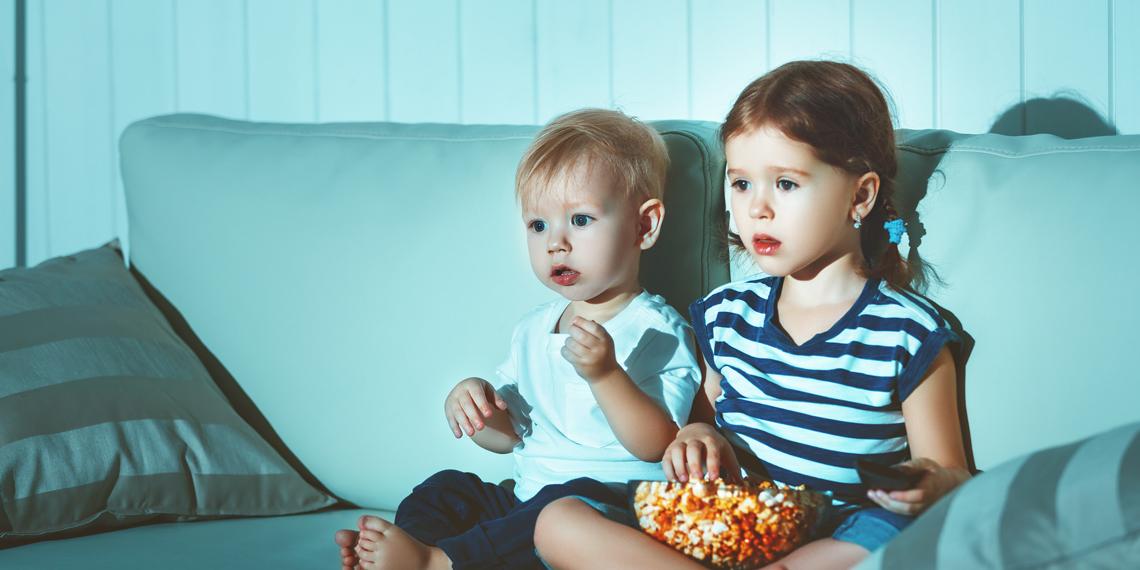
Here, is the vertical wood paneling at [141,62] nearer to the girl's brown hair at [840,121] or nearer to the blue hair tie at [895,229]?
the girl's brown hair at [840,121]

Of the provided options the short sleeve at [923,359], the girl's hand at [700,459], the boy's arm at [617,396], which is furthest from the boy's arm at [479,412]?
the short sleeve at [923,359]

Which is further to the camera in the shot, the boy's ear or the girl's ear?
the boy's ear

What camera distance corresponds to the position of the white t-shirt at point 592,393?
1.21 m

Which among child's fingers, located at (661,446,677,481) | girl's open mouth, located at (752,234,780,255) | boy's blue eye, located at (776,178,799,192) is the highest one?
boy's blue eye, located at (776,178,799,192)

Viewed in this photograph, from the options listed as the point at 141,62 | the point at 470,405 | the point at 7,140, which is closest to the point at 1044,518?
the point at 470,405

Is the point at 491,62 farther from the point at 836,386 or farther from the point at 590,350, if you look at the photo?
the point at 836,386

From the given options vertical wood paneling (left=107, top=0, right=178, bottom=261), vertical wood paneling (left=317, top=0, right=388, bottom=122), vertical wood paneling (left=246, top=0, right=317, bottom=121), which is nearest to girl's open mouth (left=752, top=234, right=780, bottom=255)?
vertical wood paneling (left=317, top=0, right=388, bottom=122)

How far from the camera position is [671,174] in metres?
1.30

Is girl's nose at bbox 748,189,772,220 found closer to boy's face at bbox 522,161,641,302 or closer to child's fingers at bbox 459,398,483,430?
boy's face at bbox 522,161,641,302

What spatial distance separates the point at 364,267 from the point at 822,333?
62 centimetres

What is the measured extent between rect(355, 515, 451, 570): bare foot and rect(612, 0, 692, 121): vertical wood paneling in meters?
0.82

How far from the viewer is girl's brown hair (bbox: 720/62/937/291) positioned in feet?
3.55

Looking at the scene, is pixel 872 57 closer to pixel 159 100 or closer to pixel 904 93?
pixel 904 93

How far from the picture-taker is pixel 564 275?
48.0 inches
